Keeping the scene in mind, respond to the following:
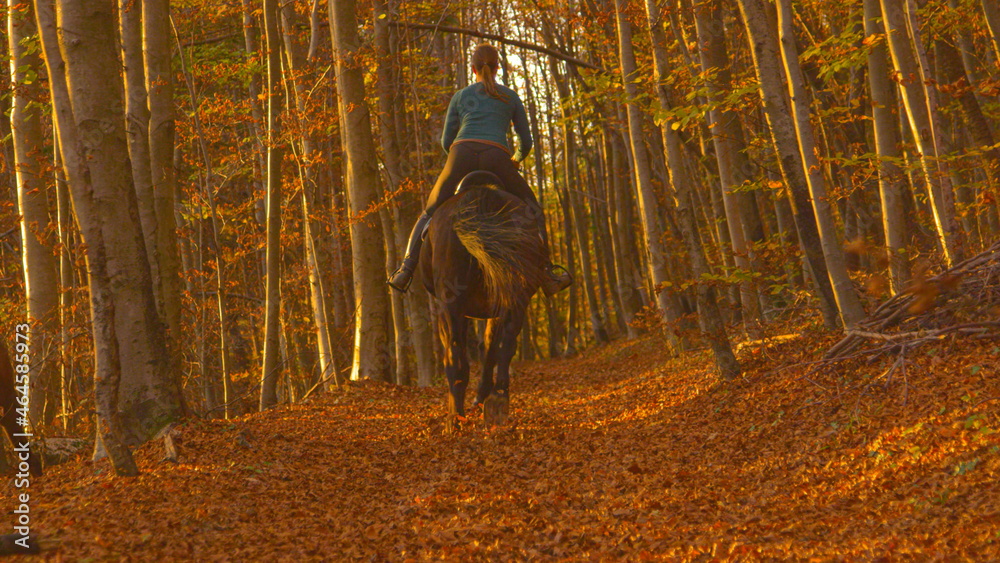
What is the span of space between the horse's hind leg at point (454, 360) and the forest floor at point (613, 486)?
28 cm

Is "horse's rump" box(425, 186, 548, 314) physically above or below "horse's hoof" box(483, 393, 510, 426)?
above

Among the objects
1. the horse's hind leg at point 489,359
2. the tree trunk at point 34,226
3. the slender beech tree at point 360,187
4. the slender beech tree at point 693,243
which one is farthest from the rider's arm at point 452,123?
the tree trunk at point 34,226

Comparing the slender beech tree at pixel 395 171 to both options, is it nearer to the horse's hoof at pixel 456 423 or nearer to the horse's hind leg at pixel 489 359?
the horse's hind leg at pixel 489 359

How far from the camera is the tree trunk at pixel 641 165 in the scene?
35.9 ft

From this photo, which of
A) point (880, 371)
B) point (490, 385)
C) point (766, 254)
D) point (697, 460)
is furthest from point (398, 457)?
point (766, 254)

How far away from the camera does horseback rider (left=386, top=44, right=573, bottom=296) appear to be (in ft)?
26.2

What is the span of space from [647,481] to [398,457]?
2.45 m

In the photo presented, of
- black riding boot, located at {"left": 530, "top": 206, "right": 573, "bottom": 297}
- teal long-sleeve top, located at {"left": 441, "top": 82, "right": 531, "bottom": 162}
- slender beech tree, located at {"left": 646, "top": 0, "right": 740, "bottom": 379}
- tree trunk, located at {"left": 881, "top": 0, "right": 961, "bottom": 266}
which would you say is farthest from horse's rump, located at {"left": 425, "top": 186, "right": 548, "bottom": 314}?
tree trunk, located at {"left": 881, "top": 0, "right": 961, "bottom": 266}

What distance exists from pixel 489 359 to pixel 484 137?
2339 mm

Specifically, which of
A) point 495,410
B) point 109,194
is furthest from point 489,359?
point 109,194

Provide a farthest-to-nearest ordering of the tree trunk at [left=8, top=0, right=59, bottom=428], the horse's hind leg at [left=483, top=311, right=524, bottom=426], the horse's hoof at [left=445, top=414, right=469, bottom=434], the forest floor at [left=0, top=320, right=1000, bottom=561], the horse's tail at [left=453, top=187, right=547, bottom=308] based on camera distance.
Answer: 1. the tree trunk at [left=8, top=0, right=59, bottom=428]
2. the horse's hind leg at [left=483, top=311, right=524, bottom=426]
3. the horse's hoof at [left=445, top=414, right=469, bottom=434]
4. the horse's tail at [left=453, top=187, right=547, bottom=308]
5. the forest floor at [left=0, top=320, right=1000, bottom=561]

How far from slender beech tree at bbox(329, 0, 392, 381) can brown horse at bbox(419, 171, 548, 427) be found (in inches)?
163

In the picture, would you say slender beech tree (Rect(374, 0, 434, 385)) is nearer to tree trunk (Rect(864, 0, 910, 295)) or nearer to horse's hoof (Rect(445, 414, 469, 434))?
horse's hoof (Rect(445, 414, 469, 434))

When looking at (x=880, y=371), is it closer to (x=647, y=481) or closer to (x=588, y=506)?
(x=647, y=481)
